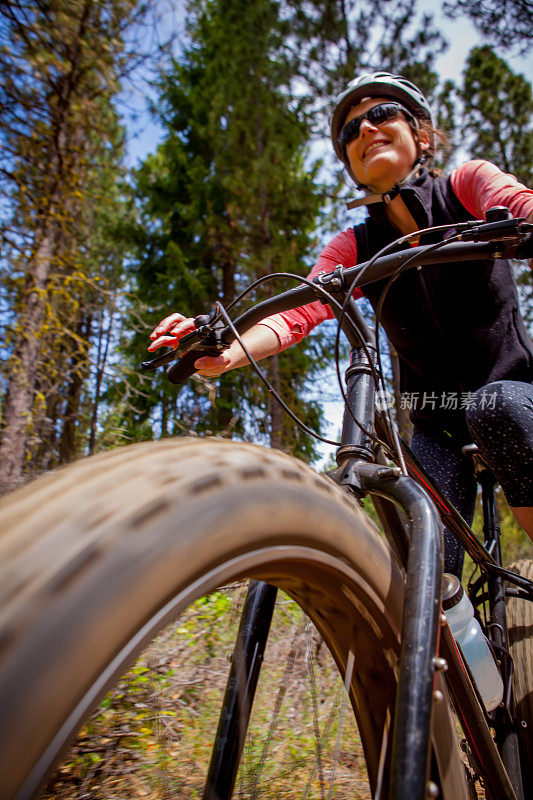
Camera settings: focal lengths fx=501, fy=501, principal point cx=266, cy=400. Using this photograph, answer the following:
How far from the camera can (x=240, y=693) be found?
0.94 m

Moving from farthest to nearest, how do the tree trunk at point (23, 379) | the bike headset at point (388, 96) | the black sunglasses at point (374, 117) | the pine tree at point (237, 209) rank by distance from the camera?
the pine tree at point (237, 209)
the tree trunk at point (23, 379)
the bike headset at point (388, 96)
the black sunglasses at point (374, 117)

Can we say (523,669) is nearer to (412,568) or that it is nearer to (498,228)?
(412,568)

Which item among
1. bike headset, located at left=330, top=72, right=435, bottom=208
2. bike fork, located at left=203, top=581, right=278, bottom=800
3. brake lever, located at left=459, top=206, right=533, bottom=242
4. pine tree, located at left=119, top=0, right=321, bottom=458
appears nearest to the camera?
bike fork, located at left=203, top=581, right=278, bottom=800

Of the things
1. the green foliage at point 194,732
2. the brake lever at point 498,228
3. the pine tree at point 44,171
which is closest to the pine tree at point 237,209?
the pine tree at point 44,171

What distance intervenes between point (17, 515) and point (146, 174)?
537 inches

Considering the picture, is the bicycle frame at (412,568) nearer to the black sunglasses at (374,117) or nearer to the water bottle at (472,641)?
the water bottle at (472,641)

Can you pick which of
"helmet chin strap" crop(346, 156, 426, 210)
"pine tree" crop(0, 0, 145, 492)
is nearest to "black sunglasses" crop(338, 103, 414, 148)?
"helmet chin strap" crop(346, 156, 426, 210)

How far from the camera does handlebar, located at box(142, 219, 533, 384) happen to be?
107cm

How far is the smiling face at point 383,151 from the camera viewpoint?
1.87m

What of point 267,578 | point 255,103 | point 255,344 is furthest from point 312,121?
point 267,578

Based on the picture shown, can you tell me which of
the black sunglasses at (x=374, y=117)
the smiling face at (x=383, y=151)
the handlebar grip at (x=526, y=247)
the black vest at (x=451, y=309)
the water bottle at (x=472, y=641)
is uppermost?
the black sunglasses at (x=374, y=117)

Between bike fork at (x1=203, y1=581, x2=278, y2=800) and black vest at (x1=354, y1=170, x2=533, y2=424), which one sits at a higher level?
black vest at (x1=354, y1=170, x2=533, y2=424)

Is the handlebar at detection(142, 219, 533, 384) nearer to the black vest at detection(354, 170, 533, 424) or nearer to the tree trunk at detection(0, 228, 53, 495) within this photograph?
the black vest at detection(354, 170, 533, 424)

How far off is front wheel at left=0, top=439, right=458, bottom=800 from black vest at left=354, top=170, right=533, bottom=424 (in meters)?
1.11
